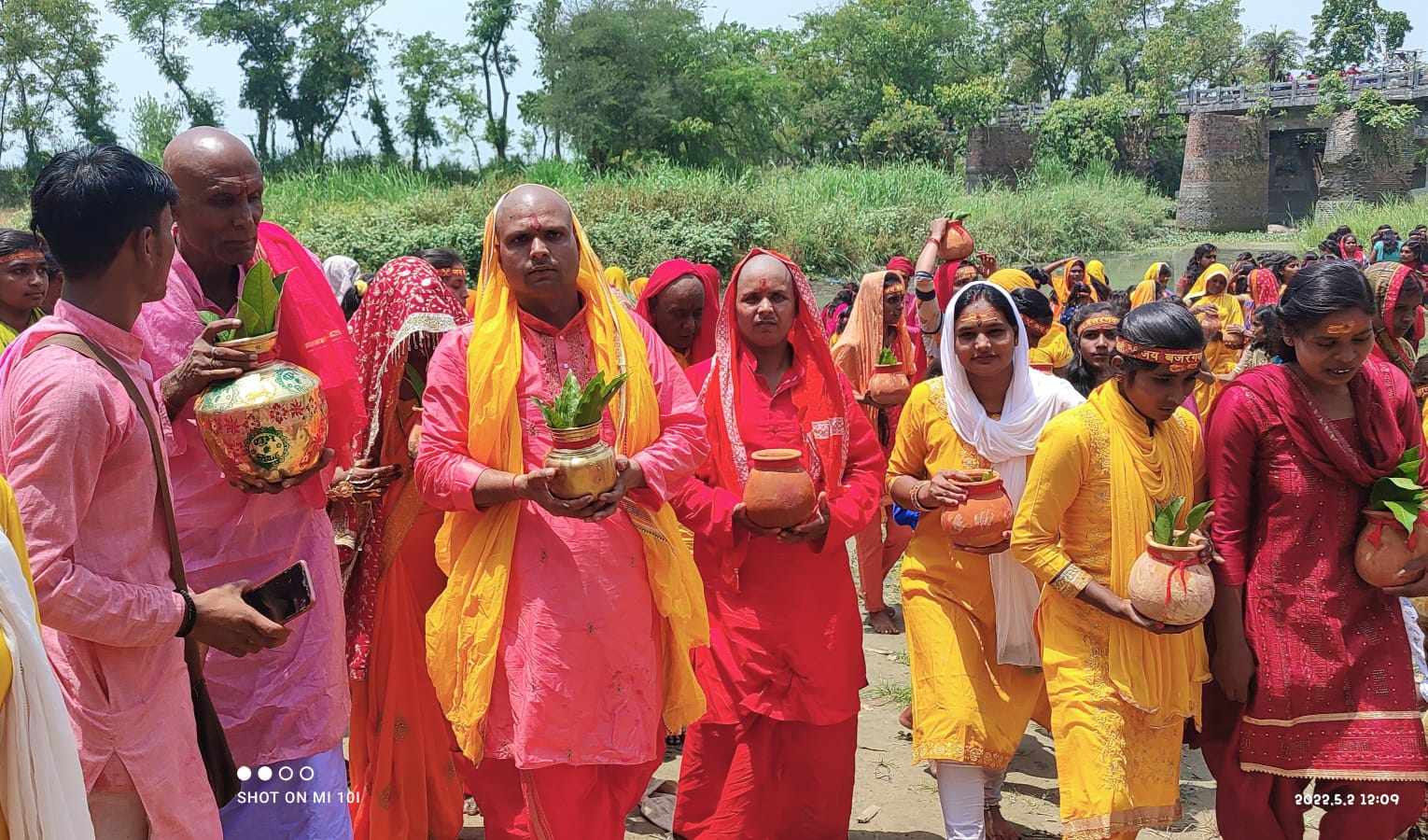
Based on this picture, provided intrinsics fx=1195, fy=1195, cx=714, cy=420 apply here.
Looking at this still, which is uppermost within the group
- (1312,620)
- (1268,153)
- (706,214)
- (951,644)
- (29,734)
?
(1268,153)

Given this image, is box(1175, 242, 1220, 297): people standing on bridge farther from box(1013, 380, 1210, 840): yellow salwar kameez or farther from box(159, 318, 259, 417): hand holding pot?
box(159, 318, 259, 417): hand holding pot

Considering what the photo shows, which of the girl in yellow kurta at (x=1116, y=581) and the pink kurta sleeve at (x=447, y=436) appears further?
the girl in yellow kurta at (x=1116, y=581)

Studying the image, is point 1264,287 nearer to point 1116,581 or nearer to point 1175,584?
point 1116,581

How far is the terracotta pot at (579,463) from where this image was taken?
3.09 m

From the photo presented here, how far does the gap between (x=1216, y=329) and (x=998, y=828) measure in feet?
19.2

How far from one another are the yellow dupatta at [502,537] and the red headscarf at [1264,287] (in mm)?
10952

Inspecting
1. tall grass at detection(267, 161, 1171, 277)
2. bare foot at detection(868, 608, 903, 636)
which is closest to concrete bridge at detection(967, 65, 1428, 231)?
tall grass at detection(267, 161, 1171, 277)

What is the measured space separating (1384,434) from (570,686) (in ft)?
8.25

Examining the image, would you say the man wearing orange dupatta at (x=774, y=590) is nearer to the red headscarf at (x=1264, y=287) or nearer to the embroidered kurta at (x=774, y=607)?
the embroidered kurta at (x=774, y=607)

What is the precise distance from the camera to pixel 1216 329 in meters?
9.18

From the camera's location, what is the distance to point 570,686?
133 inches

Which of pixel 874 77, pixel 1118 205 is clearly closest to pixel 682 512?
pixel 1118 205

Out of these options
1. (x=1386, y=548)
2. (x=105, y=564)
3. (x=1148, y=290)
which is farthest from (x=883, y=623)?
(x=1148, y=290)

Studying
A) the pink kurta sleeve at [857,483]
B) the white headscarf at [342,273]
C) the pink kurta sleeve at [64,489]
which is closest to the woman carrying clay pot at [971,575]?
the pink kurta sleeve at [857,483]
